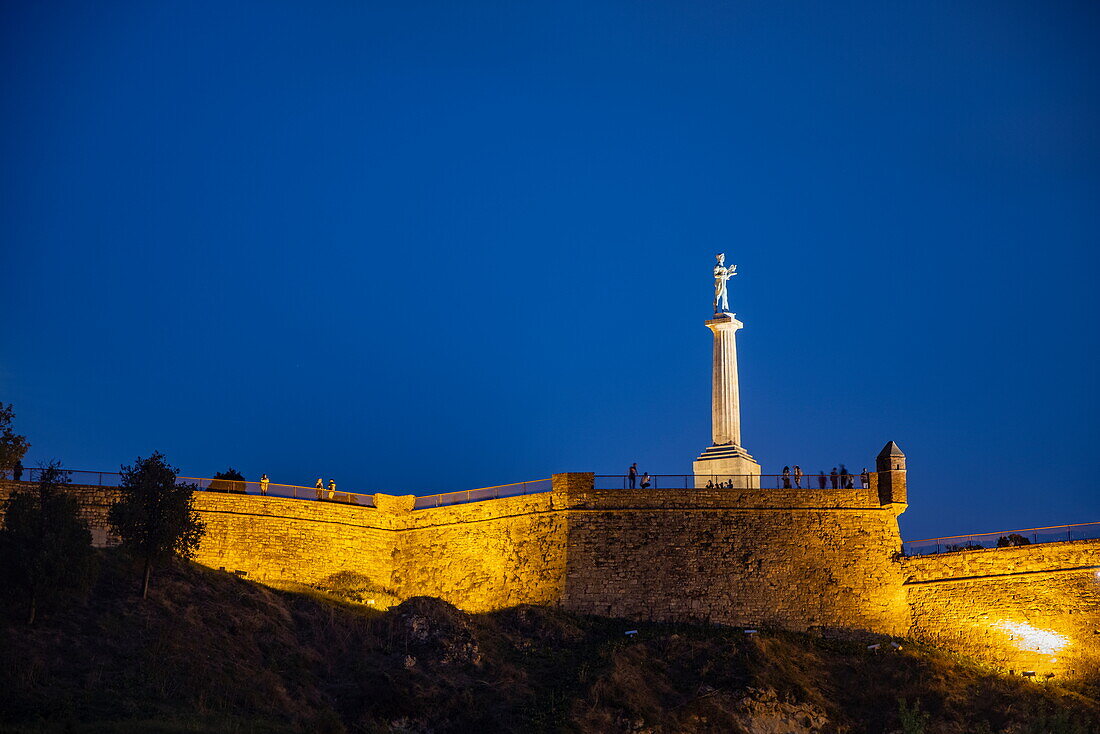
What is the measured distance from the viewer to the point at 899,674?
39688 millimetres

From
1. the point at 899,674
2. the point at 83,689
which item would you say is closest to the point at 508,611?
the point at 899,674

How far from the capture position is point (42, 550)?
1394 inches

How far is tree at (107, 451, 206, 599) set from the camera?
128ft

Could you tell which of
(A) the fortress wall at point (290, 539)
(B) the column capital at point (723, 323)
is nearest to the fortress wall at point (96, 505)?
(A) the fortress wall at point (290, 539)

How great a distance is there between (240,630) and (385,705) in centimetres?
569

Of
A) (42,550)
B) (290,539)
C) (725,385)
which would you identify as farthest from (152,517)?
(725,385)

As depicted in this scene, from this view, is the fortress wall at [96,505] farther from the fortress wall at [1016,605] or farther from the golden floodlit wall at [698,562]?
the fortress wall at [1016,605]

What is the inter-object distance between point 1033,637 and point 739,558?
1047cm

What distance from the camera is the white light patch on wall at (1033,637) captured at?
4034cm

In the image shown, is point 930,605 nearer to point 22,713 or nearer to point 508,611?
point 508,611

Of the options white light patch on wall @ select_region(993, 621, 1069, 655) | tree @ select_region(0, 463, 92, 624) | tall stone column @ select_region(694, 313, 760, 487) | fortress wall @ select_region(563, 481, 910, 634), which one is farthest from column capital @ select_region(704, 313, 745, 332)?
tree @ select_region(0, 463, 92, 624)

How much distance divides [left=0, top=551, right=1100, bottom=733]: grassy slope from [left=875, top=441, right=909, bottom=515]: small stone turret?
5789mm

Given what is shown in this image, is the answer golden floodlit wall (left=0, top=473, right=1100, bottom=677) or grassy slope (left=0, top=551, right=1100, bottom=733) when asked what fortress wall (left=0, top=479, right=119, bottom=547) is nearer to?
golden floodlit wall (left=0, top=473, right=1100, bottom=677)

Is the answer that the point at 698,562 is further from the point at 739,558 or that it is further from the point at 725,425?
the point at 725,425
